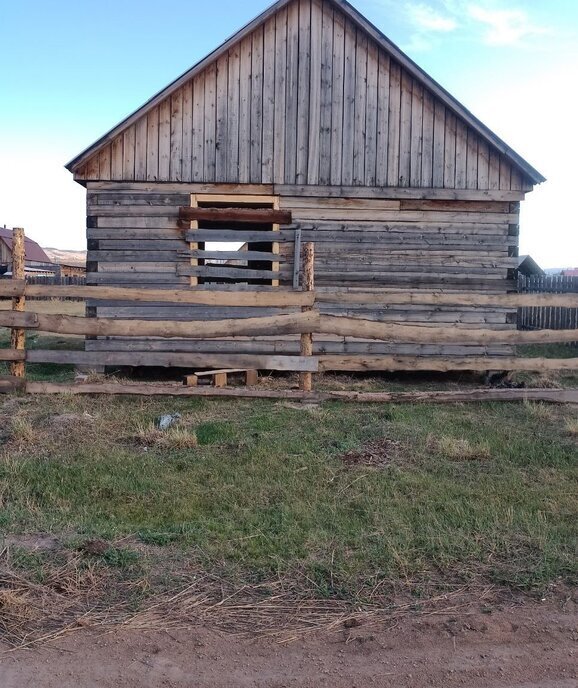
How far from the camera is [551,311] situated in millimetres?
21281

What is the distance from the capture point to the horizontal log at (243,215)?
1138cm

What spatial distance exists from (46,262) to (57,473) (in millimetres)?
63088

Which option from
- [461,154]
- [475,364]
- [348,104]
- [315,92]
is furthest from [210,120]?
[475,364]

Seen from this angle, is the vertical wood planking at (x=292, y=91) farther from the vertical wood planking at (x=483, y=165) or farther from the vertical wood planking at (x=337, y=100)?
the vertical wood planking at (x=483, y=165)

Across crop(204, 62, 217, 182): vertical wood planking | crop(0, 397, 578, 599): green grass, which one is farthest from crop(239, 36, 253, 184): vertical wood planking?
crop(0, 397, 578, 599): green grass

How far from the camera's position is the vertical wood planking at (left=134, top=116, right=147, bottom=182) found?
11234 millimetres

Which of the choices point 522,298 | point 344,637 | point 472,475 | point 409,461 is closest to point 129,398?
point 409,461

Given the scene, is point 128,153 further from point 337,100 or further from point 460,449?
point 460,449

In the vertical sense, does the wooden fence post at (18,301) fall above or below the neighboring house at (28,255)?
below

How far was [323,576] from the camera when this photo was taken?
3816mm

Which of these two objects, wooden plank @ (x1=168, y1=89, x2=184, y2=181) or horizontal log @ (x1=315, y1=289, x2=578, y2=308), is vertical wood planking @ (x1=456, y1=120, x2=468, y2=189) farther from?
wooden plank @ (x1=168, y1=89, x2=184, y2=181)

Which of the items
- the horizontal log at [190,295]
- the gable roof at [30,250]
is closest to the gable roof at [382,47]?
the horizontal log at [190,295]

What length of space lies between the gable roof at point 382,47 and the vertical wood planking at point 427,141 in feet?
0.72

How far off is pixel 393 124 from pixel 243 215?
2.90 m
